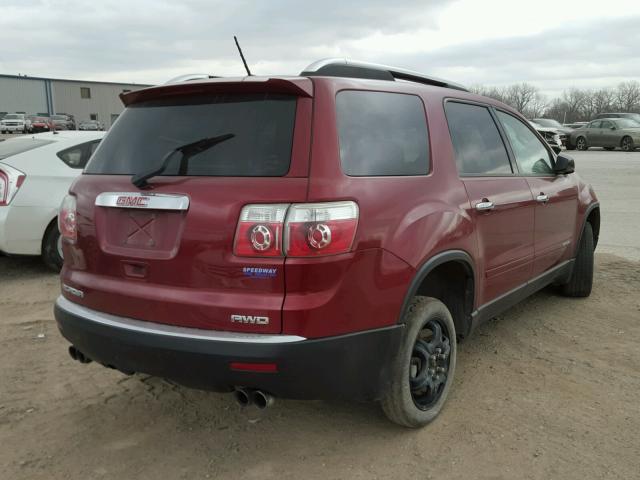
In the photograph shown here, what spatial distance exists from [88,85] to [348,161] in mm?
82568

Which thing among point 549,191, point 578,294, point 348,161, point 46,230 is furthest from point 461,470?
point 46,230

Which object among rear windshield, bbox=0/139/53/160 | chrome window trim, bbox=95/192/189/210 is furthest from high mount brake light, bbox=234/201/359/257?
rear windshield, bbox=0/139/53/160

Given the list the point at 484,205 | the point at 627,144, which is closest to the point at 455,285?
the point at 484,205

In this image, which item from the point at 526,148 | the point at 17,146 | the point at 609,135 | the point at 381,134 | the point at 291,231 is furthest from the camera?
the point at 609,135

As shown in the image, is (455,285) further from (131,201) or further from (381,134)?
(131,201)

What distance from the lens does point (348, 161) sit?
2.61 metres

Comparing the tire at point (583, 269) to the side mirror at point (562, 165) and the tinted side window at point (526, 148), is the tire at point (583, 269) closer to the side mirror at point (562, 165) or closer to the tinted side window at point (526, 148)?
the side mirror at point (562, 165)

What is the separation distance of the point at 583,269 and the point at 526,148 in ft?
4.86

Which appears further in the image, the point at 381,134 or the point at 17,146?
the point at 17,146

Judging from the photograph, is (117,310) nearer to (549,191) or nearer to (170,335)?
(170,335)

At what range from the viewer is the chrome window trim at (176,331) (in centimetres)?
239

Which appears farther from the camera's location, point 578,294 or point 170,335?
point 578,294

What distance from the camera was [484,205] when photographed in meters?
3.38

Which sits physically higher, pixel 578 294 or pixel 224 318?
pixel 224 318
